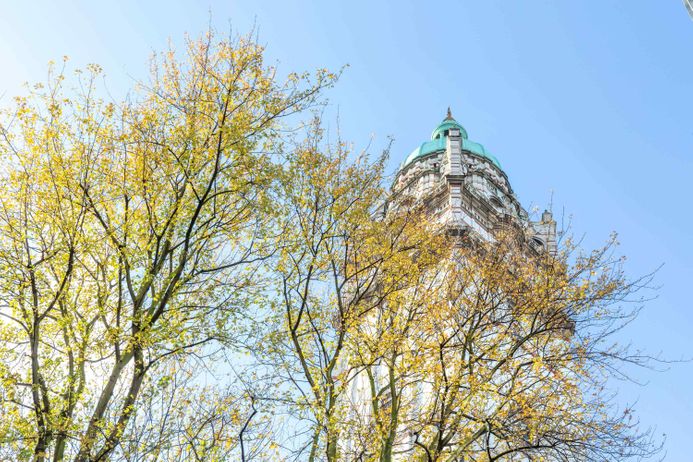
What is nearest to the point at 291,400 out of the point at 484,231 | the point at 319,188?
the point at 319,188

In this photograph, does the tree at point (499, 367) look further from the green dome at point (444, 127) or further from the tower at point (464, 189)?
the green dome at point (444, 127)

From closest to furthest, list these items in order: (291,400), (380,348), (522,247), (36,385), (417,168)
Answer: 1. (36,385)
2. (291,400)
3. (380,348)
4. (522,247)
5. (417,168)

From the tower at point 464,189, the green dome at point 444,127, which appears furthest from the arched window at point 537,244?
the green dome at point 444,127

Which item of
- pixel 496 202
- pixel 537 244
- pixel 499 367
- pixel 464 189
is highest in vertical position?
pixel 496 202

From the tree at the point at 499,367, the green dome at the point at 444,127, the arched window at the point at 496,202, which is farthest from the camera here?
the green dome at the point at 444,127

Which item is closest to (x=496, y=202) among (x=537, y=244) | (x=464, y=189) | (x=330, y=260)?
(x=464, y=189)

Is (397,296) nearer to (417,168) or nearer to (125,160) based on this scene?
(125,160)

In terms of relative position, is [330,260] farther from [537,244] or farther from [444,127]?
[444,127]

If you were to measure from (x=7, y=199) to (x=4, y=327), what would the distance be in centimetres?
270

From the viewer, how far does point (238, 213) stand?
14352 mm

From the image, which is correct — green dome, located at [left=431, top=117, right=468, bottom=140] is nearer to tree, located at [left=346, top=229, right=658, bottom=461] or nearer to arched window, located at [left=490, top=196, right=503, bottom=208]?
arched window, located at [left=490, top=196, right=503, bottom=208]

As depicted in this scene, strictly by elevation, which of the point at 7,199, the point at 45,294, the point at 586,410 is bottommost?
the point at 586,410

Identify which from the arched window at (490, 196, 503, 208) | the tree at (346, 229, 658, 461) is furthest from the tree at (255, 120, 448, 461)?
the arched window at (490, 196, 503, 208)

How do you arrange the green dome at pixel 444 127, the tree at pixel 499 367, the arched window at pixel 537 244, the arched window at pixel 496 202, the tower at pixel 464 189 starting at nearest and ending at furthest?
the tree at pixel 499 367 → the arched window at pixel 537 244 → the tower at pixel 464 189 → the arched window at pixel 496 202 → the green dome at pixel 444 127
